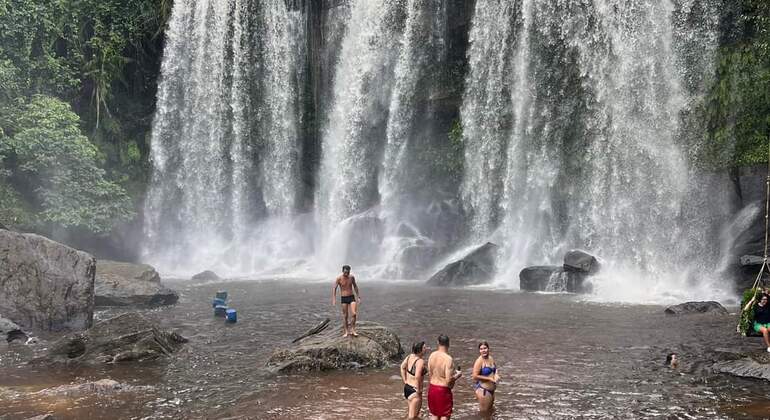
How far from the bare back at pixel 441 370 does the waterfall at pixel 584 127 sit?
1853 cm

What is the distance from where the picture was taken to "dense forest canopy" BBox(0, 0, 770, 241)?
78.6ft

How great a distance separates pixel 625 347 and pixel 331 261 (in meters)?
21.0

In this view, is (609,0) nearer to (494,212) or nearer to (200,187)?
(494,212)

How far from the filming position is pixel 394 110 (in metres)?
34.8

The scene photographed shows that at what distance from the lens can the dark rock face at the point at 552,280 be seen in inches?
883

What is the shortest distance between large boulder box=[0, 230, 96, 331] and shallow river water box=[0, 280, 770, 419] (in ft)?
6.33

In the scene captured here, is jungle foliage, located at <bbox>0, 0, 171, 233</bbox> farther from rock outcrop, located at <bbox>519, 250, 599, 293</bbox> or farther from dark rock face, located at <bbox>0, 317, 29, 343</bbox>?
rock outcrop, located at <bbox>519, 250, 599, 293</bbox>

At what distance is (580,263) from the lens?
A: 22719 mm

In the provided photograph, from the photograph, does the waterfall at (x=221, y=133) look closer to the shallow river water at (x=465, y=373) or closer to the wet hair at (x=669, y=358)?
the shallow river water at (x=465, y=373)

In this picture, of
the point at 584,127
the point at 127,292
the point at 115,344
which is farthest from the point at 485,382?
A: the point at 584,127

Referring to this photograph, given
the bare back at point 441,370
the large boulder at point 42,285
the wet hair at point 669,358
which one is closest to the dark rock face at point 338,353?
the bare back at point 441,370

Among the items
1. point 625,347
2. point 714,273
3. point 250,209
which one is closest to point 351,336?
point 625,347

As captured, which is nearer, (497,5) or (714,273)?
(714,273)

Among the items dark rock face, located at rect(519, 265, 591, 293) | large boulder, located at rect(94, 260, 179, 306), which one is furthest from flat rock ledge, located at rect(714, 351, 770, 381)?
large boulder, located at rect(94, 260, 179, 306)
